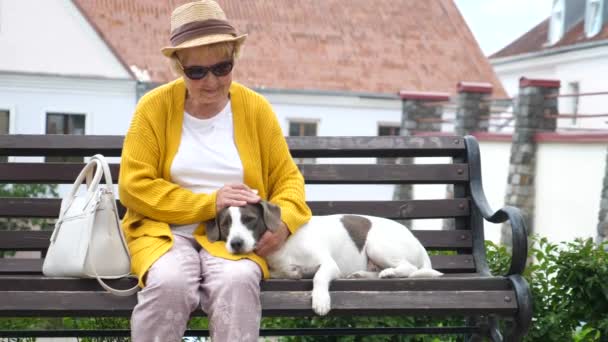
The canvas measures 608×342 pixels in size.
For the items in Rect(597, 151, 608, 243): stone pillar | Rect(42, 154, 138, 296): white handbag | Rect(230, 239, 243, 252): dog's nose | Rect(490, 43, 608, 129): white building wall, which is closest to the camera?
Rect(42, 154, 138, 296): white handbag

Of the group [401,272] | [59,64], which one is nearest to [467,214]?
[401,272]

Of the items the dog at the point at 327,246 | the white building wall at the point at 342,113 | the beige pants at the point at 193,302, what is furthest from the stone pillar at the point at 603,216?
the white building wall at the point at 342,113

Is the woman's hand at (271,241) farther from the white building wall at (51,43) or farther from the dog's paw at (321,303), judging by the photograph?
the white building wall at (51,43)

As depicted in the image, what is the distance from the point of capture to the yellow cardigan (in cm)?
372

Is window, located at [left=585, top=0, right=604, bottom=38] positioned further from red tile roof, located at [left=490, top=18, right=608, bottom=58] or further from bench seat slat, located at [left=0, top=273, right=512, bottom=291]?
bench seat slat, located at [left=0, top=273, right=512, bottom=291]

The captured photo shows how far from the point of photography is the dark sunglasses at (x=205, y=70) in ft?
12.2

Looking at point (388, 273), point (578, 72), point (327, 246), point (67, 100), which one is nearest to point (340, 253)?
point (327, 246)

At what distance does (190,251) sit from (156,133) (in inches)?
19.4

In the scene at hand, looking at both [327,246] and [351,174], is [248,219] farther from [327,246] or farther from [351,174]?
[351,174]

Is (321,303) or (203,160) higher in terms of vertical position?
(203,160)

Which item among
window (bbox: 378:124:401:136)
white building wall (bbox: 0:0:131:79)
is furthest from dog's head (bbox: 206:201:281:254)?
window (bbox: 378:124:401:136)

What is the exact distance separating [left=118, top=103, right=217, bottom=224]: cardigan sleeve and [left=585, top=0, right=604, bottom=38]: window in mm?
31306

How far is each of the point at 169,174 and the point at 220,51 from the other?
51 centimetres

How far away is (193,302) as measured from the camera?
348cm
